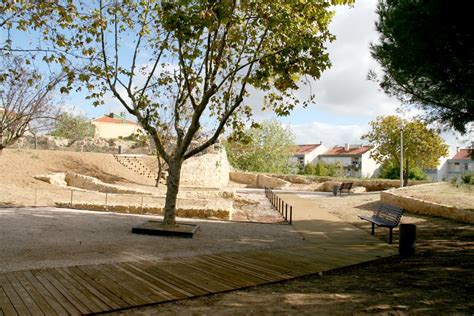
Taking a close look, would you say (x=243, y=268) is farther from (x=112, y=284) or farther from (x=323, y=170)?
(x=323, y=170)

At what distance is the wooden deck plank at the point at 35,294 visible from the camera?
390 centimetres

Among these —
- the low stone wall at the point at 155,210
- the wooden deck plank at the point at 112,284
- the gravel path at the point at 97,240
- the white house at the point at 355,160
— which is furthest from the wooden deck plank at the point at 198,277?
the white house at the point at 355,160

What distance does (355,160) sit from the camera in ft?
238

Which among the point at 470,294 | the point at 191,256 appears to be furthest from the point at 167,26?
→ the point at 470,294

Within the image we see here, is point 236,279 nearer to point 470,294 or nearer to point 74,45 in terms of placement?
point 470,294

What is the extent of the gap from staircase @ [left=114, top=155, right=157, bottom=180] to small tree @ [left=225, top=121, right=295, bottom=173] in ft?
63.1

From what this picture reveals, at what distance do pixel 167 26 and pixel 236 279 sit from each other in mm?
5507

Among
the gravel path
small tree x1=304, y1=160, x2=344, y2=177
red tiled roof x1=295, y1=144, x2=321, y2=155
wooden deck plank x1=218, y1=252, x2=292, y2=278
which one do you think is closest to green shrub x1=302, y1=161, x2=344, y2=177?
small tree x1=304, y1=160, x2=344, y2=177

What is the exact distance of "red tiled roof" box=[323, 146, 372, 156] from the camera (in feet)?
238

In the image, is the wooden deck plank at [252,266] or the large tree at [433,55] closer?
the wooden deck plank at [252,266]

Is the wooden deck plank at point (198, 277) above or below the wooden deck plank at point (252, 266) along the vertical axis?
above

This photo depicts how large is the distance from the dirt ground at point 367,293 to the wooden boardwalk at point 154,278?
259 millimetres

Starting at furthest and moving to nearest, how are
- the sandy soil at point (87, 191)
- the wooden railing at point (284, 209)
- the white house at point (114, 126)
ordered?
1. the white house at point (114, 126)
2. the sandy soil at point (87, 191)
3. the wooden railing at point (284, 209)

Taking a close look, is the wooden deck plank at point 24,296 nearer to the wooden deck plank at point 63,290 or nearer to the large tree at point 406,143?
the wooden deck plank at point 63,290
